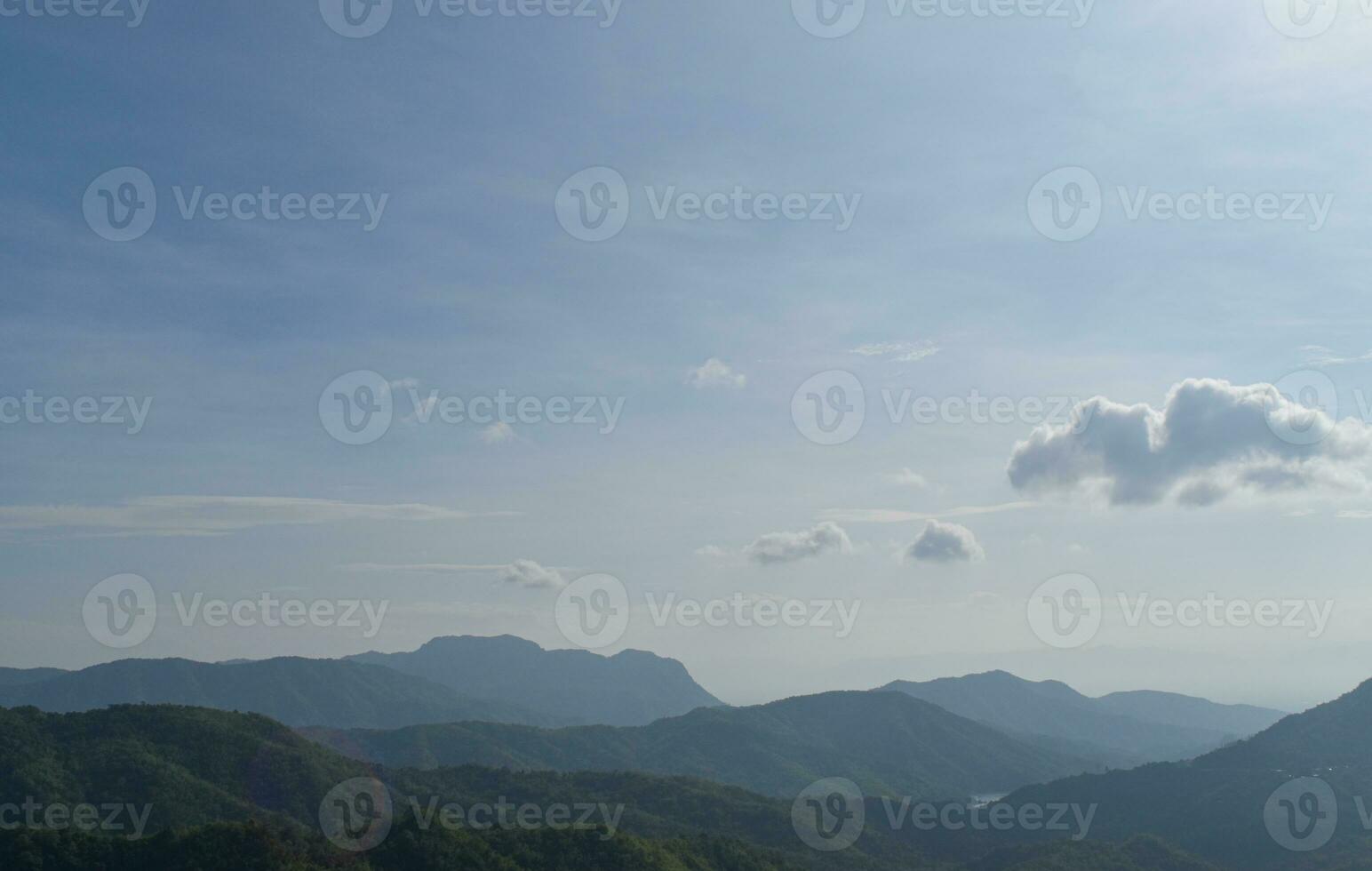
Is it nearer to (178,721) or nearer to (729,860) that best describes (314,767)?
(178,721)

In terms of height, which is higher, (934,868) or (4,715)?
(4,715)

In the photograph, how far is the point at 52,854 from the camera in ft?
283

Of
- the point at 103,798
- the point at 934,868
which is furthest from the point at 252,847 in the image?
the point at 934,868

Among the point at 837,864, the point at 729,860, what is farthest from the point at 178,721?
the point at 837,864

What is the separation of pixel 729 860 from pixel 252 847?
62384 mm

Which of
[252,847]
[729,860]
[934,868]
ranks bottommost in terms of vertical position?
[934,868]

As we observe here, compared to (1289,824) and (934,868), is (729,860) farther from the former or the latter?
(1289,824)

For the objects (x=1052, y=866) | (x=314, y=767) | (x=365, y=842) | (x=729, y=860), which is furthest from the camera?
(x=314, y=767)

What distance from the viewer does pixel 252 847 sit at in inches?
3415

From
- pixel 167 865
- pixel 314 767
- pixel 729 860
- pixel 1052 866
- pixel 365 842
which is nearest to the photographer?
pixel 167 865

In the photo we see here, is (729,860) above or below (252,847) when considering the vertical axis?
below

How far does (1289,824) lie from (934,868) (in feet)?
242

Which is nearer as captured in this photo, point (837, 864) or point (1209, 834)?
point (837, 864)

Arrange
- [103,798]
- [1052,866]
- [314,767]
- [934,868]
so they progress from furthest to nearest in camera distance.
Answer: [934,868], [314,767], [1052,866], [103,798]
